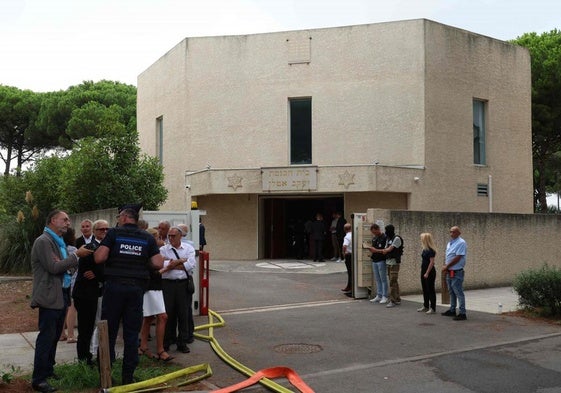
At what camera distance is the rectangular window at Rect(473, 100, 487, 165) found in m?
23.8

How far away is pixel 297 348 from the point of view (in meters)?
8.59

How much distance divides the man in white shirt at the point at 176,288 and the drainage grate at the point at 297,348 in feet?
4.43

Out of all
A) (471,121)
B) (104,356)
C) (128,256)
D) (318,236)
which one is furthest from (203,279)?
(471,121)

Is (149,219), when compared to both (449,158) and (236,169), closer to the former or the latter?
(236,169)

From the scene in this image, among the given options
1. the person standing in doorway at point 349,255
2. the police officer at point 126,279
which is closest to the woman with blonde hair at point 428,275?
the person standing in doorway at point 349,255

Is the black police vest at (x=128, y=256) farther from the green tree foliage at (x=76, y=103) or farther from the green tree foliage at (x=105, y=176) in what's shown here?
the green tree foliage at (x=76, y=103)

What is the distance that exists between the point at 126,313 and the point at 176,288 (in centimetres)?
191

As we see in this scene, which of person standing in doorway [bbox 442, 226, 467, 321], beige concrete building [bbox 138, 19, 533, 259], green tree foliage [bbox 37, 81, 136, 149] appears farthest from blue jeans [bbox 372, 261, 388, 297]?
green tree foliage [bbox 37, 81, 136, 149]

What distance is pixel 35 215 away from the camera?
17.7 m

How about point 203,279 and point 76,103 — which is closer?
point 203,279

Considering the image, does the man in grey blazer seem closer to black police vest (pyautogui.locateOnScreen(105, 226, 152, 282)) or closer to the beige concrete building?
black police vest (pyautogui.locateOnScreen(105, 226, 152, 282))

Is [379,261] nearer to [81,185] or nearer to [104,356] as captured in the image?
[104,356]

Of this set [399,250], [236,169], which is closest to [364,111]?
[236,169]

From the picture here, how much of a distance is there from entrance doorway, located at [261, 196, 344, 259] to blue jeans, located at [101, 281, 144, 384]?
17.2 m
